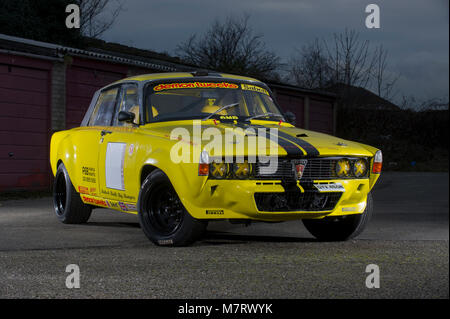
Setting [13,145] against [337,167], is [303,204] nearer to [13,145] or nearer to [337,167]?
[337,167]

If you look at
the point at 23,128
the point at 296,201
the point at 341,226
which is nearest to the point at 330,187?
the point at 296,201

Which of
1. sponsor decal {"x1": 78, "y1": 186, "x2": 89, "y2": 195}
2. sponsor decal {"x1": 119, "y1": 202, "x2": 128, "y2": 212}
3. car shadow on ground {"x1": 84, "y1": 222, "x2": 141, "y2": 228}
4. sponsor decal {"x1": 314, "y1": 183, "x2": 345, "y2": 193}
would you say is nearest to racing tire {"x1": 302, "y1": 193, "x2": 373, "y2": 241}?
sponsor decal {"x1": 314, "y1": 183, "x2": 345, "y2": 193}

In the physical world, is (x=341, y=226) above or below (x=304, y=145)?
below

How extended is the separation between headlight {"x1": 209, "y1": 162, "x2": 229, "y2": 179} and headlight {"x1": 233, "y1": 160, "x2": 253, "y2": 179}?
80 millimetres

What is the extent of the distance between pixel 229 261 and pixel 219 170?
2.64 ft

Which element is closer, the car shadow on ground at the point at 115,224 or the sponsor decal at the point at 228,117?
the sponsor decal at the point at 228,117

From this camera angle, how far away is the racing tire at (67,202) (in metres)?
8.81

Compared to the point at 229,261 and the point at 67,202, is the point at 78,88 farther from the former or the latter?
the point at 229,261

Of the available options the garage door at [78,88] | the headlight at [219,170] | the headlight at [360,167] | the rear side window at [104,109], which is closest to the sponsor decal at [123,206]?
the rear side window at [104,109]

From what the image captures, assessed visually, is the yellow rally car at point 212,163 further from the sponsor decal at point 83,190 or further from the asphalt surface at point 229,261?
the asphalt surface at point 229,261

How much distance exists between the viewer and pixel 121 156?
7477 millimetres

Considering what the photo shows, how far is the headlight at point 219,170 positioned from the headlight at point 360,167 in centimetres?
136

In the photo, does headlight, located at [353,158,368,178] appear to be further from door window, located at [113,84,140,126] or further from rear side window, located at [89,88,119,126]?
rear side window, located at [89,88,119,126]
